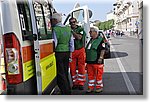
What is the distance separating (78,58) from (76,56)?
0.06 m

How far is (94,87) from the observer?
19.4ft

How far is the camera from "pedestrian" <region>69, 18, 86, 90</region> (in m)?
5.95

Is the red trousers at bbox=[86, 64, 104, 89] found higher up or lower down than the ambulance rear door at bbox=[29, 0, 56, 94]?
lower down

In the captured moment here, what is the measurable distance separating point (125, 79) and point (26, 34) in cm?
369

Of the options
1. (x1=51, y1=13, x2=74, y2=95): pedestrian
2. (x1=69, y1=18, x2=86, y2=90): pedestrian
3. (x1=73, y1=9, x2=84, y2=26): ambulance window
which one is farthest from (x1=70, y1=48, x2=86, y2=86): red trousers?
(x1=73, y1=9, x2=84, y2=26): ambulance window

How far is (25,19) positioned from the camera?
13.1 ft

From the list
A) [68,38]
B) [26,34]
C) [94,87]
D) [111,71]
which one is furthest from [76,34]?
[111,71]

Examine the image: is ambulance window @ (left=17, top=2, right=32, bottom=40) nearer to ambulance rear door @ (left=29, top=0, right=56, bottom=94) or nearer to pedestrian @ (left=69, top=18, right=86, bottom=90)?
ambulance rear door @ (left=29, top=0, right=56, bottom=94)

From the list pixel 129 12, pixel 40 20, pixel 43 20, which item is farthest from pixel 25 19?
pixel 129 12

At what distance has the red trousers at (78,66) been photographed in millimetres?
6016

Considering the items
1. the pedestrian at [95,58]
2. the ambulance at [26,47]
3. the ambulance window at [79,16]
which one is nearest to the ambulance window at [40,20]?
the ambulance at [26,47]

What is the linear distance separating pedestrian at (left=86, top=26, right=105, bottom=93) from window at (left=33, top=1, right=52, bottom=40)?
987mm

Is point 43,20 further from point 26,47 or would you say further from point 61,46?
point 26,47

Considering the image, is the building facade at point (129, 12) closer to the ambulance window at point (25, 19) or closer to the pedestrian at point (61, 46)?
the pedestrian at point (61, 46)
